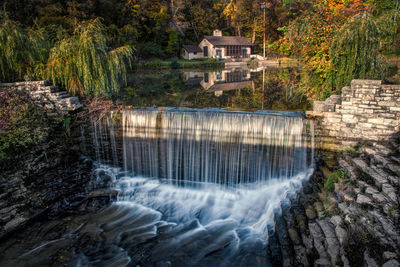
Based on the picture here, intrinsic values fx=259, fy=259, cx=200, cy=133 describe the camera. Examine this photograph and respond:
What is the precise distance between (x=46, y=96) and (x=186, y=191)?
6.47m

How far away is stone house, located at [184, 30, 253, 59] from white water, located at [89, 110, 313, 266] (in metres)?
37.3

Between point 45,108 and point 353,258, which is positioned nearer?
point 353,258

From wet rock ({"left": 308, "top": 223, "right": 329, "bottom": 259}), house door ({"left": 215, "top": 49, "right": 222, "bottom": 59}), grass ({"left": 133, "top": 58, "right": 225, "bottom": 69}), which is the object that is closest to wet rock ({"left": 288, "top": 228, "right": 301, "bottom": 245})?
wet rock ({"left": 308, "top": 223, "right": 329, "bottom": 259})

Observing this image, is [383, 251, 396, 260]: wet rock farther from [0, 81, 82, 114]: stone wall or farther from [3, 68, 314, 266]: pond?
[0, 81, 82, 114]: stone wall

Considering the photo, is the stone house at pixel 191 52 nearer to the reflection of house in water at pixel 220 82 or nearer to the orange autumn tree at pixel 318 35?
the reflection of house in water at pixel 220 82

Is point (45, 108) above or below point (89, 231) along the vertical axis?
above

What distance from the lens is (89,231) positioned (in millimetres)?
6461

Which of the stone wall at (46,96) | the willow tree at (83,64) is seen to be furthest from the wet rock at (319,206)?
the stone wall at (46,96)

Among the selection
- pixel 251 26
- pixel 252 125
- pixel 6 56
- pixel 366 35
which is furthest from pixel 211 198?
pixel 251 26

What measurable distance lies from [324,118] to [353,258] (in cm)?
473

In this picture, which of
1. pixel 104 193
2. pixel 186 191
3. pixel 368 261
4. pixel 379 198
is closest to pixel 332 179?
pixel 379 198

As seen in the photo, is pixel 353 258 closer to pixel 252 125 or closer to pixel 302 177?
pixel 302 177

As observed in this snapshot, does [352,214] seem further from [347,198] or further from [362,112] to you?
[362,112]

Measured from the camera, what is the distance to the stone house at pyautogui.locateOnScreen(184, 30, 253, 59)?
44341mm
